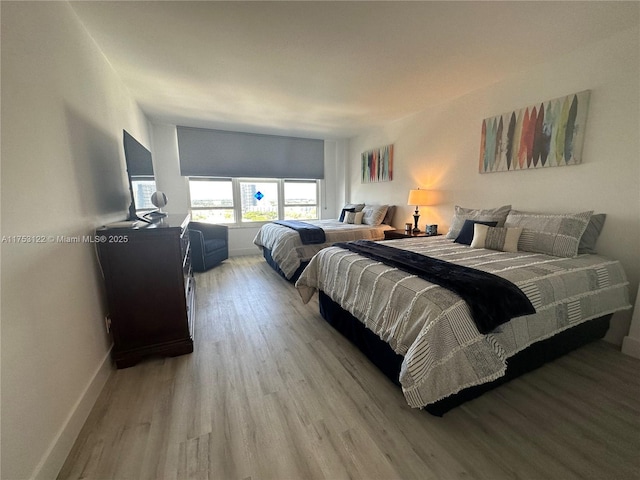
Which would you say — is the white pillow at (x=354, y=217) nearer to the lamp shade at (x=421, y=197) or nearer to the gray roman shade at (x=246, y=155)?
the lamp shade at (x=421, y=197)

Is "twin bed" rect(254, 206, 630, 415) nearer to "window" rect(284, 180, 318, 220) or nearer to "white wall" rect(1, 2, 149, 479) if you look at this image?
"white wall" rect(1, 2, 149, 479)

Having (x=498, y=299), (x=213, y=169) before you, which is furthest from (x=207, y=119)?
(x=498, y=299)

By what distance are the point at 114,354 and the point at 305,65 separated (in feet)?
9.36

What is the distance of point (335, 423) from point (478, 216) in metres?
2.50

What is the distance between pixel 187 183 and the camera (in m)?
4.80

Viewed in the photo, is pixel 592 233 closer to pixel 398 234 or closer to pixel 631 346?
pixel 631 346

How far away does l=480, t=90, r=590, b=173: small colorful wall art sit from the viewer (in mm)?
2264

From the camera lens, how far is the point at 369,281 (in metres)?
1.83

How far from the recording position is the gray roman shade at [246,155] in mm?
4676

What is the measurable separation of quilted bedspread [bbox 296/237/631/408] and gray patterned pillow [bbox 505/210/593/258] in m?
0.10

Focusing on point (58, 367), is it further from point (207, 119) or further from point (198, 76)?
point (207, 119)

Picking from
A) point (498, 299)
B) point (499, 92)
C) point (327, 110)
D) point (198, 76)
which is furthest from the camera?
point (327, 110)

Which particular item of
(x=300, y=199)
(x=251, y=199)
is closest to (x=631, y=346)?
(x=300, y=199)

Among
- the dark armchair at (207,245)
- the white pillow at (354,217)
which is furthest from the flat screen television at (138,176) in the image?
the white pillow at (354,217)
